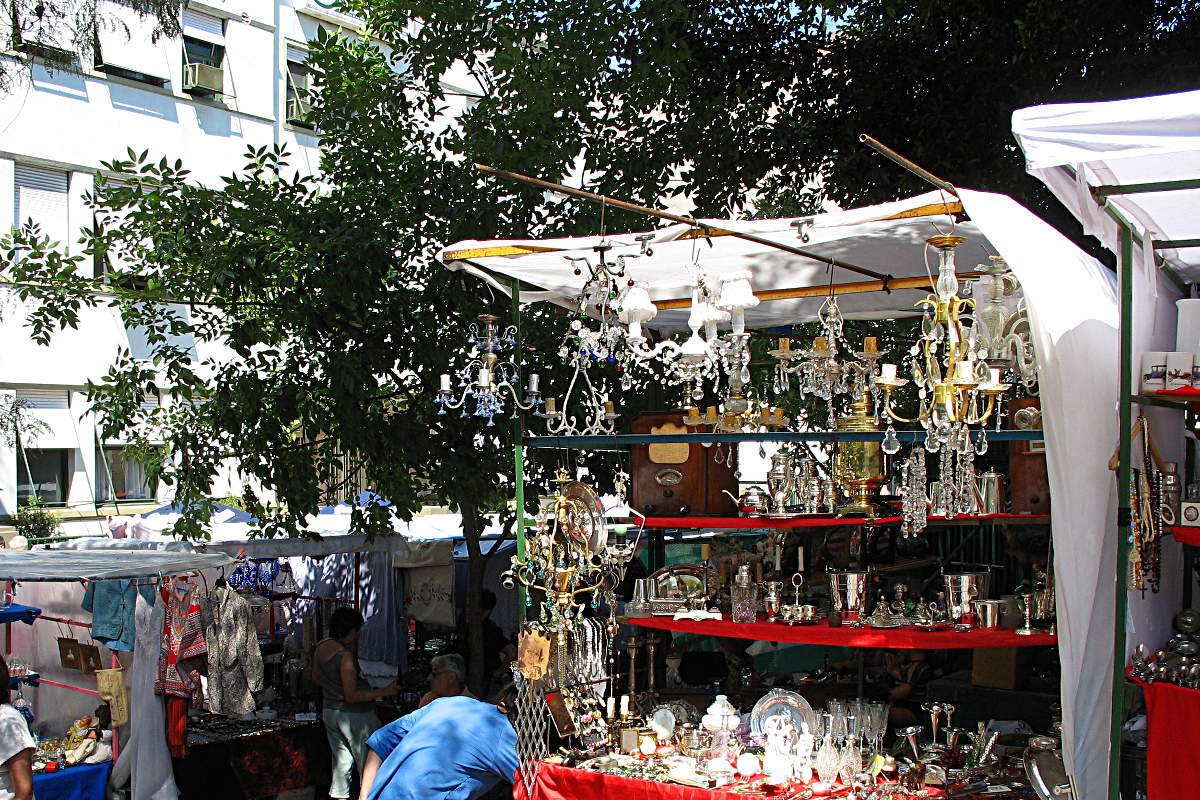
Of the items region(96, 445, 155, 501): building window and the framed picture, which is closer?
the framed picture

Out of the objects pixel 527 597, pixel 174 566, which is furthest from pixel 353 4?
pixel 527 597

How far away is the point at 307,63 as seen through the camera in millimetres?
7453

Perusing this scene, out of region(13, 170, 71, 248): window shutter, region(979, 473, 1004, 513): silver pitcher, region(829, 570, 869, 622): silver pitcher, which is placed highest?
region(13, 170, 71, 248): window shutter

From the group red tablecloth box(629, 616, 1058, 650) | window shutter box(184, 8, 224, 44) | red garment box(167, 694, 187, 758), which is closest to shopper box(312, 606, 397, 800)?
red garment box(167, 694, 187, 758)

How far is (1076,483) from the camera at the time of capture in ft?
10.9

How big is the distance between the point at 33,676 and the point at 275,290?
3037 millimetres

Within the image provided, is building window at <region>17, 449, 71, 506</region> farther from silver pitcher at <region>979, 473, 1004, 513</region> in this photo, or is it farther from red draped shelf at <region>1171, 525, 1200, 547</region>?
red draped shelf at <region>1171, 525, 1200, 547</region>

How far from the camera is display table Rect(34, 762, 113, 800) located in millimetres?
5941

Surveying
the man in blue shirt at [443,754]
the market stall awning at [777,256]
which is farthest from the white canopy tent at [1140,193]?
the man in blue shirt at [443,754]

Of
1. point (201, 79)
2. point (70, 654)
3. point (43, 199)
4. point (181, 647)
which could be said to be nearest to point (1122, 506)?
point (181, 647)

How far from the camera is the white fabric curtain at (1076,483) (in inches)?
A: 130

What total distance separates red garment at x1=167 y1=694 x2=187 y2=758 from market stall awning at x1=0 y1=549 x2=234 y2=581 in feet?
2.37

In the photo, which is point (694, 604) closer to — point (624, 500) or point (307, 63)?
point (624, 500)

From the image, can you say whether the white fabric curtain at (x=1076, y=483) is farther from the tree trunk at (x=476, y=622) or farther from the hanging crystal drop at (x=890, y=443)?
the tree trunk at (x=476, y=622)
